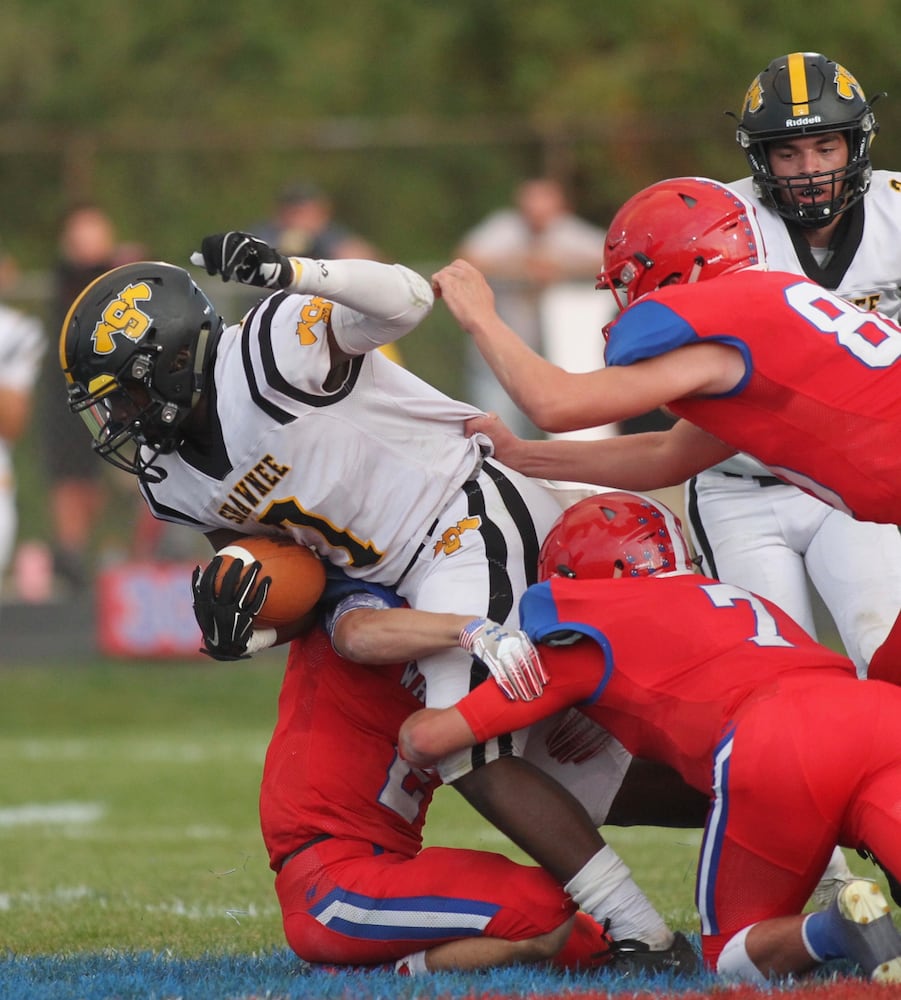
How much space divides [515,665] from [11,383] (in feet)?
22.8

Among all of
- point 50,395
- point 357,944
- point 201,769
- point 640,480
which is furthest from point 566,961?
point 50,395

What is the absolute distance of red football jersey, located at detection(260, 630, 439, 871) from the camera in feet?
14.1

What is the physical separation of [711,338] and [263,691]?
6.70 m

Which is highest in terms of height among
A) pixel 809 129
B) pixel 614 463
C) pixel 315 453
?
pixel 809 129

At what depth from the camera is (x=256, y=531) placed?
175 inches

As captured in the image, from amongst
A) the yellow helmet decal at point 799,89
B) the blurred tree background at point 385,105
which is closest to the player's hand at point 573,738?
the yellow helmet decal at point 799,89

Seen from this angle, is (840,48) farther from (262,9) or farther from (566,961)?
(566,961)

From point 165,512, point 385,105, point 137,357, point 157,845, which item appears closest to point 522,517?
point 165,512

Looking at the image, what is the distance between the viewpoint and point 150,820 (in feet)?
23.5

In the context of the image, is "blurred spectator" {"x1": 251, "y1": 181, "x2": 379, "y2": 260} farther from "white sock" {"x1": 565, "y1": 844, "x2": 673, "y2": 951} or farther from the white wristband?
"white sock" {"x1": 565, "y1": 844, "x2": 673, "y2": 951}

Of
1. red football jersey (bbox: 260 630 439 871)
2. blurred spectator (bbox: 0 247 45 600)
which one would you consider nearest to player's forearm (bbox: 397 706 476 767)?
→ red football jersey (bbox: 260 630 439 871)

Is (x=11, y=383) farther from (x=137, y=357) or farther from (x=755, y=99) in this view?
(x=755, y=99)

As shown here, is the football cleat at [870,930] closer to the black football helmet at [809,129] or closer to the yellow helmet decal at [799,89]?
the black football helmet at [809,129]

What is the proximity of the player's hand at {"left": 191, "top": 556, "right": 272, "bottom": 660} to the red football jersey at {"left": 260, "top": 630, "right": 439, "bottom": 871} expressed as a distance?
12.0 inches
